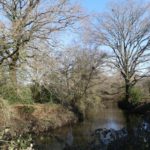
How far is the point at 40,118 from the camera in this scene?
→ 2670 cm

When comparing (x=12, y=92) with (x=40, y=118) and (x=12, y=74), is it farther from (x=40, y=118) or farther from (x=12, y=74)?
(x=40, y=118)

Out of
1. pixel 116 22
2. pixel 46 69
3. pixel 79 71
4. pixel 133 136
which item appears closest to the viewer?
pixel 133 136

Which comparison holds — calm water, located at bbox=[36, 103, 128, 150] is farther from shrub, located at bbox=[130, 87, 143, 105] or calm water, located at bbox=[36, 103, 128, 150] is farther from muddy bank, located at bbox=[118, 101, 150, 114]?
shrub, located at bbox=[130, 87, 143, 105]

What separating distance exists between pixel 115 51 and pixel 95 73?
5825 mm

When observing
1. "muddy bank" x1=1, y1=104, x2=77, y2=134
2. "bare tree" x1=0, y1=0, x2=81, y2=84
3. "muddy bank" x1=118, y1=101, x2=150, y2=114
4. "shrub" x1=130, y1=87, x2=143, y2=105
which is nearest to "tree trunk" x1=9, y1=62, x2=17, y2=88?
"bare tree" x1=0, y1=0, x2=81, y2=84

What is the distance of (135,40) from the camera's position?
44.4 m

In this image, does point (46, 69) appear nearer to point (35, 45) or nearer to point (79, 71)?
point (35, 45)

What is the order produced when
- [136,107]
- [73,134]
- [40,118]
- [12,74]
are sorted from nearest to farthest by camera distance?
[12,74]
[73,134]
[40,118]
[136,107]

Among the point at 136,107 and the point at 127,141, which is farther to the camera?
the point at 136,107

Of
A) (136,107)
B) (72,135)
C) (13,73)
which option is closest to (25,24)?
(13,73)

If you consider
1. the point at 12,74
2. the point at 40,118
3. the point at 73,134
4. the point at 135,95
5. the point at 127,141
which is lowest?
the point at 127,141

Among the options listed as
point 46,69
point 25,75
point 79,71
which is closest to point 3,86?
point 25,75

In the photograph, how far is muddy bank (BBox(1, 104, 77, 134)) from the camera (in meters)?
23.7

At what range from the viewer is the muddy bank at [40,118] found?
77.7 ft
